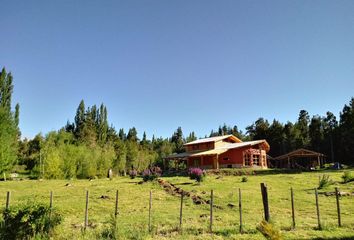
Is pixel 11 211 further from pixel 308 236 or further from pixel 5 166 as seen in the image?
pixel 5 166

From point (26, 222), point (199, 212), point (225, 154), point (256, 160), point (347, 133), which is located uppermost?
point (347, 133)

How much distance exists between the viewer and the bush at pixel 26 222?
9.97 meters

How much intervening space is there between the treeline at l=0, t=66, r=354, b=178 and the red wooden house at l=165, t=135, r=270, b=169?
12.9 metres

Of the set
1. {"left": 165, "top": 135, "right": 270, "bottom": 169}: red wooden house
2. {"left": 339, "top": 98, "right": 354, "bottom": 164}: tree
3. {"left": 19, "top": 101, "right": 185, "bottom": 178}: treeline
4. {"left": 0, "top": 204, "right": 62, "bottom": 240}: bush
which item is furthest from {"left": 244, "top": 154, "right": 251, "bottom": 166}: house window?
{"left": 0, "top": 204, "right": 62, "bottom": 240}: bush

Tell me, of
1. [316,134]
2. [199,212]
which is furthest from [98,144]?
[199,212]

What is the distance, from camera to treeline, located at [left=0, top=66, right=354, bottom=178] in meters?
39.8

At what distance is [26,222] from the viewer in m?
10.1

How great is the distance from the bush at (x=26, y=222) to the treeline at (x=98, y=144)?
28.4 m

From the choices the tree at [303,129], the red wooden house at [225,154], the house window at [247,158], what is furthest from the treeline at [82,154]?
the tree at [303,129]

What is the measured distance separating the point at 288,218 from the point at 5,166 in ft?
107

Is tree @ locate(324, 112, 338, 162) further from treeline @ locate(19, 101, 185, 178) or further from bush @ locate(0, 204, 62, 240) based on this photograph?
bush @ locate(0, 204, 62, 240)

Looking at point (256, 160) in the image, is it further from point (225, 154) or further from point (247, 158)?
point (225, 154)

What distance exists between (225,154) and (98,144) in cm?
2864

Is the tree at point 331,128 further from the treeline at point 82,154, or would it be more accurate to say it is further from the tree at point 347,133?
the treeline at point 82,154
